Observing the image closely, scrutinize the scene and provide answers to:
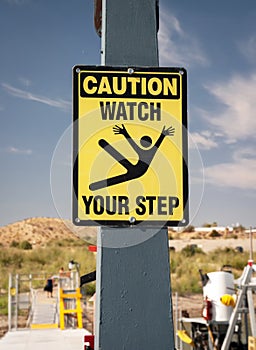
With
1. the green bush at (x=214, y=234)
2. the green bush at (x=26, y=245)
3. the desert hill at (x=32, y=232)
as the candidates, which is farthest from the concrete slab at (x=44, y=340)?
the green bush at (x=214, y=234)

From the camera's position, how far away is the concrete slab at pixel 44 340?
22.8 ft

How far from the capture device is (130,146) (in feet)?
4.29

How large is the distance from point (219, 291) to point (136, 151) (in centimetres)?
688

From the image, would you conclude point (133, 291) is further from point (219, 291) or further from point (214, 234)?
point (214, 234)

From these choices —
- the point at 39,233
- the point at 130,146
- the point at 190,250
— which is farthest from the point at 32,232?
the point at 130,146

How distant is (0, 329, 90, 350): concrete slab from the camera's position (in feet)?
22.8

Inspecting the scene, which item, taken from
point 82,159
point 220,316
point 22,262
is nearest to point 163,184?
point 82,159

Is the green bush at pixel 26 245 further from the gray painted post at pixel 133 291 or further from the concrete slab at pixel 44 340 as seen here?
the gray painted post at pixel 133 291

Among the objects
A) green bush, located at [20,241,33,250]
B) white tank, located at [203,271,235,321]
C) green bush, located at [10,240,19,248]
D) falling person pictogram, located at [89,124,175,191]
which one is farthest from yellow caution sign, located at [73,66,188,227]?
green bush, located at [10,240,19,248]

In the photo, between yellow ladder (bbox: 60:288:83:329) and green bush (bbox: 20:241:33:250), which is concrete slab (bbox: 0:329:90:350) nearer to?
yellow ladder (bbox: 60:288:83:329)

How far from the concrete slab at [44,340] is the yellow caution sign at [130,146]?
5.45 m

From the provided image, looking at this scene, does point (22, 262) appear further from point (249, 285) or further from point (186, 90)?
point (186, 90)

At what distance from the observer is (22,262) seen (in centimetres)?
2623

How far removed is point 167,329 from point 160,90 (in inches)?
19.4
